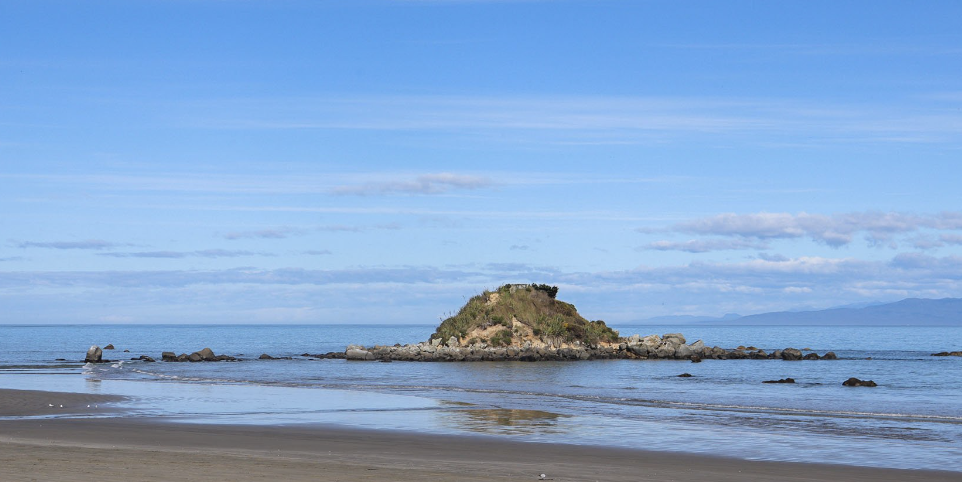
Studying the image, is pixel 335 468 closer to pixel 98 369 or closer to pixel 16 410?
pixel 16 410

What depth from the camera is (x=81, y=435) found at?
80.8ft

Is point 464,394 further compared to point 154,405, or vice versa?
point 464,394

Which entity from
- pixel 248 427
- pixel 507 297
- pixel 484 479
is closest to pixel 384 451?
pixel 484 479

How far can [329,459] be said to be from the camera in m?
20.3

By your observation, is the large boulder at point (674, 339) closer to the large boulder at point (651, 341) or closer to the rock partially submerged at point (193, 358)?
the large boulder at point (651, 341)

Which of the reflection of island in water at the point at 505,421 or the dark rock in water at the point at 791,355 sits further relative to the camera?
the dark rock in water at the point at 791,355

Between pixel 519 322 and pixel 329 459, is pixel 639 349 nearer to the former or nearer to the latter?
pixel 519 322

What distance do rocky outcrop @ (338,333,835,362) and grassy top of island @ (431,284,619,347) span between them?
2.33 feet

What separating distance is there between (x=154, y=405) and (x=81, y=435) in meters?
10.5

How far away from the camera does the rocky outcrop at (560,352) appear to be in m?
76.9

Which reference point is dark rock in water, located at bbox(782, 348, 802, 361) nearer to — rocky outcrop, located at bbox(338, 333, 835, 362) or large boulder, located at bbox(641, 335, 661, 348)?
rocky outcrop, located at bbox(338, 333, 835, 362)

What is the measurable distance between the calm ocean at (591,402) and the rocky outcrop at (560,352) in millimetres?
6406

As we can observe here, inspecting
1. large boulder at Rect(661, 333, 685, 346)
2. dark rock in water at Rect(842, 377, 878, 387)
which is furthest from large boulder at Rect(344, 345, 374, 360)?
dark rock in water at Rect(842, 377, 878, 387)

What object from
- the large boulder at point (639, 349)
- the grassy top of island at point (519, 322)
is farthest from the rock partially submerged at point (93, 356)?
the large boulder at point (639, 349)
